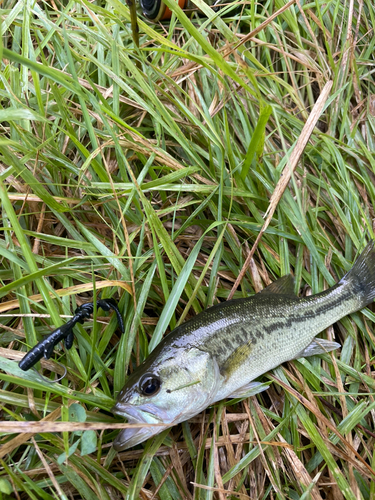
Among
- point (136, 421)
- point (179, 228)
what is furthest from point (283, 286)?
point (136, 421)

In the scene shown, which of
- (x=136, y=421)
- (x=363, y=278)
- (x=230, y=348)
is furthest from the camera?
(x=363, y=278)

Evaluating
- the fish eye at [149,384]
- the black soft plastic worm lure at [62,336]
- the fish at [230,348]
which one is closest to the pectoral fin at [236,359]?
the fish at [230,348]

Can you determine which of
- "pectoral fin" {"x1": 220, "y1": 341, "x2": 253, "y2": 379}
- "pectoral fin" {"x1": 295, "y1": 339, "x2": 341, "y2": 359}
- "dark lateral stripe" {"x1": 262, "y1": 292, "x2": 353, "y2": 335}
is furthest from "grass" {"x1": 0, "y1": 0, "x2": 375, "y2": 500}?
"pectoral fin" {"x1": 220, "y1": 341, "x2": 253, "y2": 379}

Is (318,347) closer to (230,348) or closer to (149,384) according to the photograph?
(230,348)

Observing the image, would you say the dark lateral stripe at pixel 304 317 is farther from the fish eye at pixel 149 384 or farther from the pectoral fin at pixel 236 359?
the fish eye at pixel 149 384

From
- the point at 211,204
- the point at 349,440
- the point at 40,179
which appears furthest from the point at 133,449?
the point at 40,179

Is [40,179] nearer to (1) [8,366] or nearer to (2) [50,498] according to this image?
(1) [8,366]

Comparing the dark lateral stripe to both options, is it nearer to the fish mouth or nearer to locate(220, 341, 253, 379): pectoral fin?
locate(220, 341, 253, 379): pectoral fin
